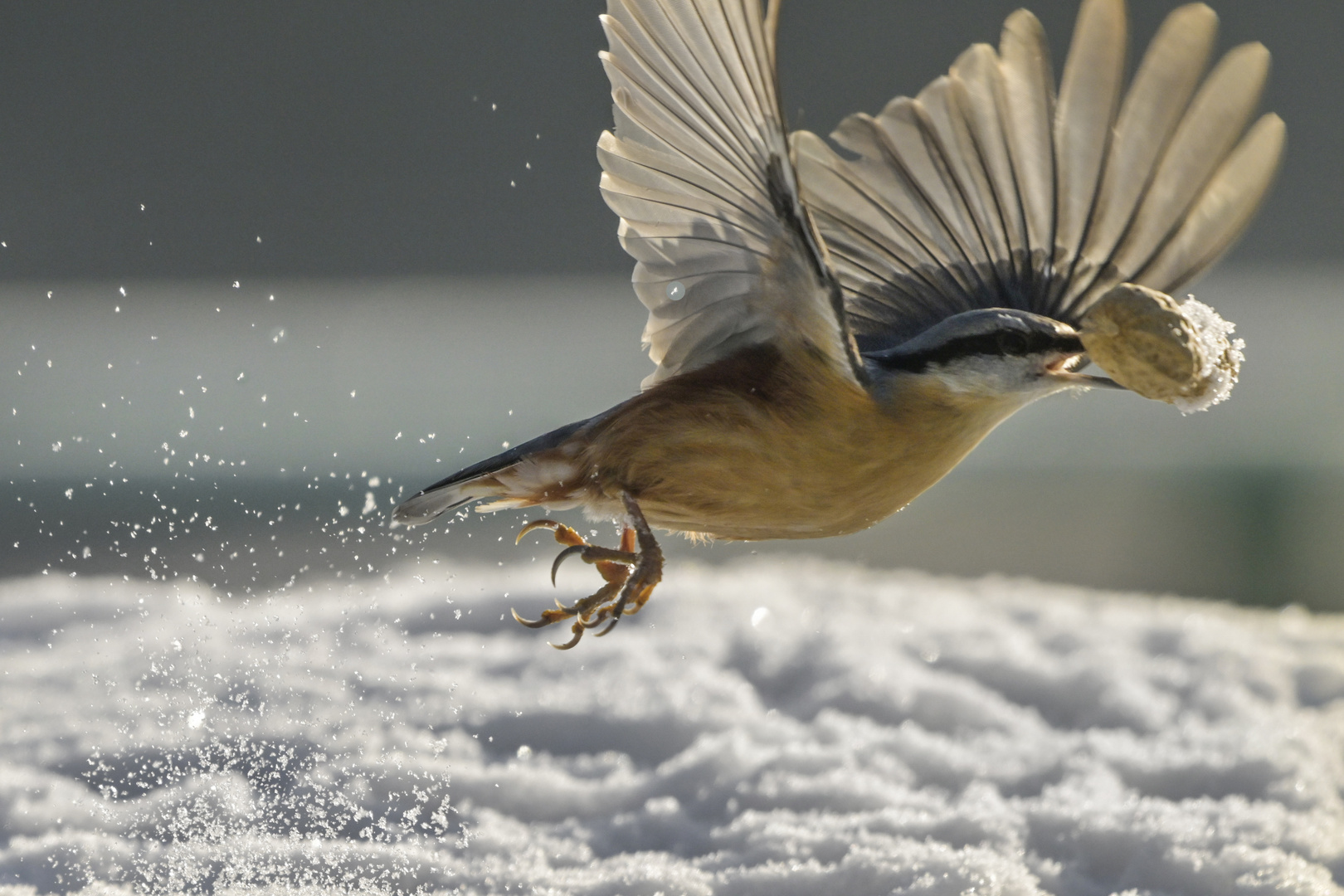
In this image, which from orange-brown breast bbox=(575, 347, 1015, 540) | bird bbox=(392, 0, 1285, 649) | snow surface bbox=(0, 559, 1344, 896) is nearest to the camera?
bird bbox=(392, 0, 1285, 649)

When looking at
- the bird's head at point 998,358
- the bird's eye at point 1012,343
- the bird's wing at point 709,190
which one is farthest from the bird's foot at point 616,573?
the bird's eye at point 1012,343

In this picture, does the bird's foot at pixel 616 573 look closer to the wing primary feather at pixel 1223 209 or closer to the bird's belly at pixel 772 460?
the bird's belly at pixel 772 460

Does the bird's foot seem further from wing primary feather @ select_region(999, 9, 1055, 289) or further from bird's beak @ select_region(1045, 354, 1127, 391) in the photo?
wing primary feather @ select_region(999, 9, 1055, 289)

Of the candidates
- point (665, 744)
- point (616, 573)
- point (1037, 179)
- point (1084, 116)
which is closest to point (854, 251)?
point (1037, 179)

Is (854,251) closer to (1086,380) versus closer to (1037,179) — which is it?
(1037,179)

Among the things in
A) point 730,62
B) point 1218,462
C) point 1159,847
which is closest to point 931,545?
point 1218,462

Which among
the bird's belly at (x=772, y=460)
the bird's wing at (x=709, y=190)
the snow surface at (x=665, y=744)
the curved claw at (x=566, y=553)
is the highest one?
the bird's wing at (x=709, y=190)

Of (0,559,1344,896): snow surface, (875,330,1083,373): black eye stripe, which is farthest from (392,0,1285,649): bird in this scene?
(0,559,1344,896): snow surface
